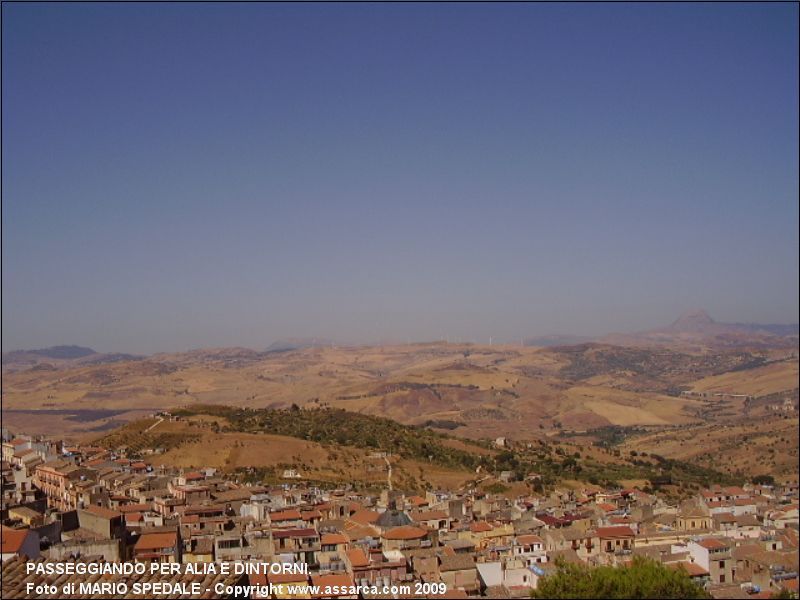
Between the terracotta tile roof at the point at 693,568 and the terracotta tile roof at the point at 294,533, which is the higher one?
the terracotta tile roof at the point at 294,533

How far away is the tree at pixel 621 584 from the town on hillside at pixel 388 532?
95 centimetres

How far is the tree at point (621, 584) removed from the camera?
47.5 feet

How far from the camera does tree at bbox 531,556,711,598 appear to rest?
14.5m

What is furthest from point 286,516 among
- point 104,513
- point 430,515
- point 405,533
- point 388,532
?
point 104,513

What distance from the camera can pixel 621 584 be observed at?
574 inches

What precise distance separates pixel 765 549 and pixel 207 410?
150 feet

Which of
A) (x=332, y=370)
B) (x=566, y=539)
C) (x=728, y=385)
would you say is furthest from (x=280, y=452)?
(x=332, y=370)

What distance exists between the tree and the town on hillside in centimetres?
95

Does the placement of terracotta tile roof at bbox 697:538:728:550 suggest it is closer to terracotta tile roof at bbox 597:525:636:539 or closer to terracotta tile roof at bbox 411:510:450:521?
terracotta tile roof at bbox 597:525:636:539

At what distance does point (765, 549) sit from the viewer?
22.6 m

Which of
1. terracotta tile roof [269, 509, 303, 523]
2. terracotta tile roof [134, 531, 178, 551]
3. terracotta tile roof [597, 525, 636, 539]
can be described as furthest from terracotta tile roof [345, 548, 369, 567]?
terracotta tile roof [597, 525, 636, 539]

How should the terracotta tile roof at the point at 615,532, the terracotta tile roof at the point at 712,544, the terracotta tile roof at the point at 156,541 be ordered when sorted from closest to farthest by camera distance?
the terracotta tile roof at the point at 156,541
the terracotta tile roof at the point at 712,544
the terracotta tile roof at the point at 615,532

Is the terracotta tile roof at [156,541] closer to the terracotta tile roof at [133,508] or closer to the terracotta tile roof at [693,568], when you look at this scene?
the terracotta tile roof at [133,508]

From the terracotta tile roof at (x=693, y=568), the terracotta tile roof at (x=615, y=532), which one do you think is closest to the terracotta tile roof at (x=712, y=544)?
the terracotta tile roof at (x=693, y=568)
